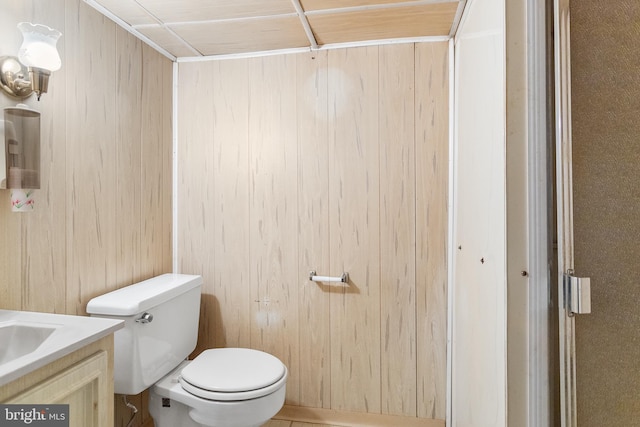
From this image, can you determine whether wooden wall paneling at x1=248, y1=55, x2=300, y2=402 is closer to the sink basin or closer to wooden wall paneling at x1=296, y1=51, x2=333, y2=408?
wooden wall paneling at x1=296, y1=51, x2=333, y2=408

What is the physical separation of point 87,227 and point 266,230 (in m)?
0.82

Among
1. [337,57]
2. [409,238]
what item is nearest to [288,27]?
[337,57]

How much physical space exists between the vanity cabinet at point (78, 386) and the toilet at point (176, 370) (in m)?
0.36

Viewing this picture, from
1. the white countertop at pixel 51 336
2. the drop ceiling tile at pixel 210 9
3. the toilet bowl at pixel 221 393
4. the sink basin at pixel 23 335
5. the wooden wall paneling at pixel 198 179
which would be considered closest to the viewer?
the white countertop at pixel 51 336

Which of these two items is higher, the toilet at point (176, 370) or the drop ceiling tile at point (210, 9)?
the drop ceiling tile at point (210, 9)

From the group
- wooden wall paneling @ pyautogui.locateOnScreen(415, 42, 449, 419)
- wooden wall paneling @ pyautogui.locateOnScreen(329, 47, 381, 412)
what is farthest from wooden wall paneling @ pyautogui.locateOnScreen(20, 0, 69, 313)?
wooden wall paneling @ pyautogui.locateOnScreen(415, 42, 449, 419)

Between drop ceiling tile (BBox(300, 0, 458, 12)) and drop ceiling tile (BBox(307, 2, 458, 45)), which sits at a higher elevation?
drop ceiling tile (BBox(307, 2, 458, 45))

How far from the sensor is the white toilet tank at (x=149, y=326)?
4.39ft

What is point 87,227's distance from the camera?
1.41 m

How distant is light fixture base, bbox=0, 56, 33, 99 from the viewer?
1.07m

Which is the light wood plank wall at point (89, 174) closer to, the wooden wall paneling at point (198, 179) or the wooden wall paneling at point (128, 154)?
the wooden wall paneling at point (128, 154)

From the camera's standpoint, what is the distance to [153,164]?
180 cm

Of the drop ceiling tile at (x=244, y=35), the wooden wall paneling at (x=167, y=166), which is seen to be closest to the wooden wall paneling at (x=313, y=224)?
the drop ceiling tile at (x=244, y=35)

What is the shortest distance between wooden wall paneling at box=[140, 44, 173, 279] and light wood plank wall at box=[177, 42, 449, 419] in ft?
0.36
